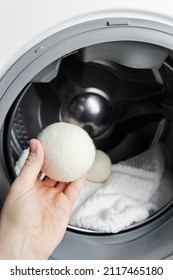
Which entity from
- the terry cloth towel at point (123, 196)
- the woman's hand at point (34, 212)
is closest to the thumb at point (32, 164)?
the woman's hand at point (34, 212)

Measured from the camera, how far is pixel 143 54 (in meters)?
0.68

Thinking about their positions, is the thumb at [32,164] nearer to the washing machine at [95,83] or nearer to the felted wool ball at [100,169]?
the washing machine at [95,83]

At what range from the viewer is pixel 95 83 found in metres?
0.93

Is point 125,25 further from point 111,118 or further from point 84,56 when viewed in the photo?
point 111,118

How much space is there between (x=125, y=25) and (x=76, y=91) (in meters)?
0.32

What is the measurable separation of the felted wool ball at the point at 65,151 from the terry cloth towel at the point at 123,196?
0.54ft

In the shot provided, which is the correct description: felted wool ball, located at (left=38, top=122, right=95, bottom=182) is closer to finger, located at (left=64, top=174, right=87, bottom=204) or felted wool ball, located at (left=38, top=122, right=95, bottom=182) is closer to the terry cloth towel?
finger, located at (left=64, top=174, right=87, bottom=204)

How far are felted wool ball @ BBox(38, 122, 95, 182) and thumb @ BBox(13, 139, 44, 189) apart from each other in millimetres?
19

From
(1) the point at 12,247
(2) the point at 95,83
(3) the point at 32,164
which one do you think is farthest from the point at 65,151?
(2) the point at 95,83

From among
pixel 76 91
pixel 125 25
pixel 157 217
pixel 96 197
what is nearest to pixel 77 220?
pixel 96 197

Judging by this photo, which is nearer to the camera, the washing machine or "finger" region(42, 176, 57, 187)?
the washing machine

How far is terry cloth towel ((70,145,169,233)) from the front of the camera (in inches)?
32.7

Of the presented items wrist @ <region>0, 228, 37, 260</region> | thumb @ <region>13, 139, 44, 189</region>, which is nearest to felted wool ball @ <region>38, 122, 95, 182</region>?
thumb @ <region>13, 139, 44, 189</region>

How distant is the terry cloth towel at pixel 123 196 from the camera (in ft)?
2.72
